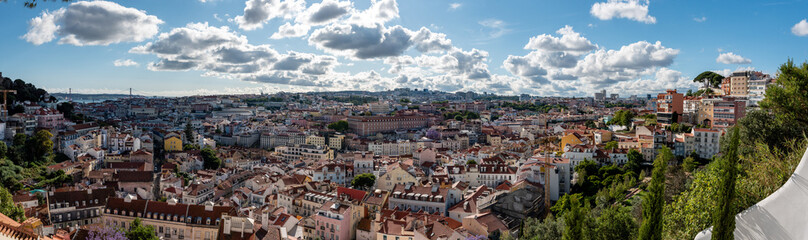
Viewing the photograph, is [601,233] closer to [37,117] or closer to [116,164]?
[116,164]

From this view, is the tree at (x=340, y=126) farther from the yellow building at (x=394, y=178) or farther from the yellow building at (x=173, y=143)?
the yellow building at (x=394, y=178)

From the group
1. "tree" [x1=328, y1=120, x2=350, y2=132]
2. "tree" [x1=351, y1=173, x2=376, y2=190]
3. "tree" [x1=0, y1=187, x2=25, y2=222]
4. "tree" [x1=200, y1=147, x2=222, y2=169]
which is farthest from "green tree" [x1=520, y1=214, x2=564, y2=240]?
"tree" [x1=328, y1=120, x2=350, y2=132]

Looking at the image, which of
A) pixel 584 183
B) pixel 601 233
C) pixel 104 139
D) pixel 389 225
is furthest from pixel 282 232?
pixel 104 139

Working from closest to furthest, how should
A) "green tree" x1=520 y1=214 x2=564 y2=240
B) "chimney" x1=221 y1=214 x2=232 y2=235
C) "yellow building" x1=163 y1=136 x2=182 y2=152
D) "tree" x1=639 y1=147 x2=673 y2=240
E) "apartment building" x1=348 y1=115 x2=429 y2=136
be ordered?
"tree" x1=639 y1=147 x2=673 y2=240 → "green tree" x1=520 y1=214 x2=564 y2=240 → "chimney" x1=221 y1=214 x2=232 y2=235 → "yellow building" x1=163 y1=136 x2=182 y2=152 → "apartment building" x1=348 y1=115 x2=429 y2=136

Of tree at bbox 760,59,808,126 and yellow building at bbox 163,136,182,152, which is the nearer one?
tree at bbox 760,59,808,126

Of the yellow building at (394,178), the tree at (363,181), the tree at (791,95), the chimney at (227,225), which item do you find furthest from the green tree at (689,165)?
the chimney at (227,225)

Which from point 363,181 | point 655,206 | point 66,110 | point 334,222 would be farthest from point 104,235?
point 66,110

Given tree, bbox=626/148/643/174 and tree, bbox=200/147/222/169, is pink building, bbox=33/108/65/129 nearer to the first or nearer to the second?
tree, bbox=200/147/222/169

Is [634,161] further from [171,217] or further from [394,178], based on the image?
[171,217]
